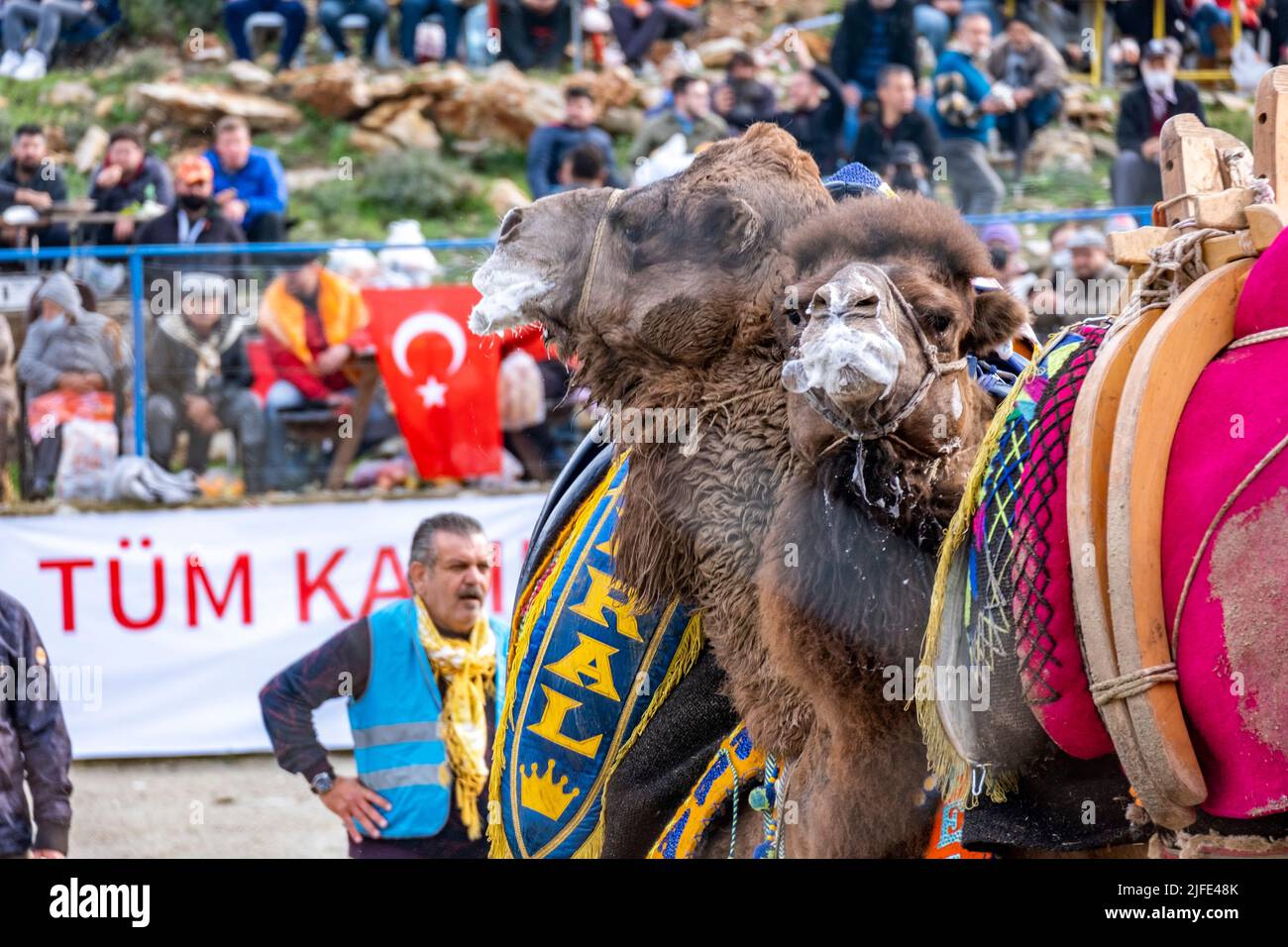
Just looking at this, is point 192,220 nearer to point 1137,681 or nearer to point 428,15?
point 428,15

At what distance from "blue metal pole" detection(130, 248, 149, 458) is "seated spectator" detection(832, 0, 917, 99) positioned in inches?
205

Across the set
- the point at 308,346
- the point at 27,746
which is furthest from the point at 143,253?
the point at 27,746

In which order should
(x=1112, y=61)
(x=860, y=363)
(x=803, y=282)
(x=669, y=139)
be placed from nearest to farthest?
(x=860, y=363)
(x=803, y=282)
(x=669, y=139)
(x=1112, y=61)

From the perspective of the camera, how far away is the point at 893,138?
10.3 meters

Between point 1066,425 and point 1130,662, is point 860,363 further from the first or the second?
point 1130,662

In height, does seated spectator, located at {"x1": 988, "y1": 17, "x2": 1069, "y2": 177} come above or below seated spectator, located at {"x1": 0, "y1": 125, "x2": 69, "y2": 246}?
above

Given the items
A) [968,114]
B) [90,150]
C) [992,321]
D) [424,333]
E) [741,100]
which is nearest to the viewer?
[992,321]

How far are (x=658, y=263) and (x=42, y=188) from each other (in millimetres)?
8472

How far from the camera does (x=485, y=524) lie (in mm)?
8125

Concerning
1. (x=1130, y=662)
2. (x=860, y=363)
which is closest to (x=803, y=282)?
(x=860, y=363)

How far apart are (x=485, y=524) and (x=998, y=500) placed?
5.89m

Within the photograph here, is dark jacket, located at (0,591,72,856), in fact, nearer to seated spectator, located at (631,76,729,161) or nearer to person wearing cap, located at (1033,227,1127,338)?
person wearing cap, located at (1033,227,1127,338)

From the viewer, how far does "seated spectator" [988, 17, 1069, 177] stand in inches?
477

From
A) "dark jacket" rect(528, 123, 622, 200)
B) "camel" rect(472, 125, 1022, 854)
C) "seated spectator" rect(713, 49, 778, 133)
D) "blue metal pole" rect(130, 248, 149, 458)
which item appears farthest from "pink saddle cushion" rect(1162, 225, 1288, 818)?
"seated spectator" rect(713, 49, 778, 133)
